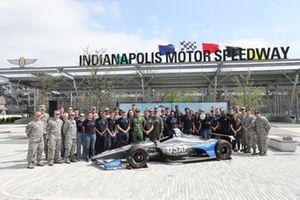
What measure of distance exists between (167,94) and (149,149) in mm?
40840

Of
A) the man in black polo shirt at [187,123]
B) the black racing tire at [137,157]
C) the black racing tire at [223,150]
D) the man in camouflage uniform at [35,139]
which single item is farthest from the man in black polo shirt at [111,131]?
the black racing tire at [223,150]

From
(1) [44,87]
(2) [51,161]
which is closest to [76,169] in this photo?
(2) [51,161]

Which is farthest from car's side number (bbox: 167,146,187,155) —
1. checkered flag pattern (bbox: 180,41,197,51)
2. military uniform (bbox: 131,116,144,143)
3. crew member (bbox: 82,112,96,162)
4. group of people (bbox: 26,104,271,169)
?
checkered flag pattern (bbox: 180,41,197,51)

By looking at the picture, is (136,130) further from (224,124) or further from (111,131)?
(224,124)

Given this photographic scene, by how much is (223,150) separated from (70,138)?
510 centimetres

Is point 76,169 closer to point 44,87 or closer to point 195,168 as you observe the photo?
point 195,168

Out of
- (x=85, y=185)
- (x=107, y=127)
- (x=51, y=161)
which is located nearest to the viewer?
(x=85, y=185)

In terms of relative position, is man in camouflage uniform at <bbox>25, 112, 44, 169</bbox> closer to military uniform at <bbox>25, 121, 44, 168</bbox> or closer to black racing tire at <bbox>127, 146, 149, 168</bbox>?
military uniform at <bbox>25, 121, 44, 168</bbox>

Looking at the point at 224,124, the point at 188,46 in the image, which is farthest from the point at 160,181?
the point at 188,46

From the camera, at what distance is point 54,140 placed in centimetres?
1101

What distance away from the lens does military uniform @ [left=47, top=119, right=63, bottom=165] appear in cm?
1091

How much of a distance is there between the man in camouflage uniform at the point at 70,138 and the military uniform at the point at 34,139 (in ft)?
2.73

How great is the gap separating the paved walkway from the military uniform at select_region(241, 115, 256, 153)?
6.22 feet

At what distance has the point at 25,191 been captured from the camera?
7.39m
